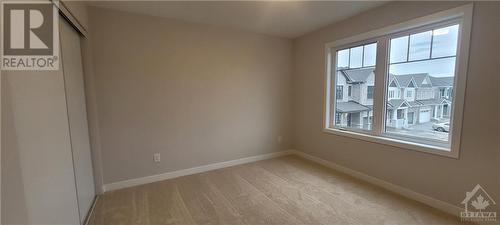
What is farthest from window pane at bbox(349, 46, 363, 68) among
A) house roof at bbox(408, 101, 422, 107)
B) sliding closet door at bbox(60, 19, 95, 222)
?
sliding closet door at bbox(60, 19, 95, 222)

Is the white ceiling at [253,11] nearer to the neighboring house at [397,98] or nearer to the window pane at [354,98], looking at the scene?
the window pane at [354,98]

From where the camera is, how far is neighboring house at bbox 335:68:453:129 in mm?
2320

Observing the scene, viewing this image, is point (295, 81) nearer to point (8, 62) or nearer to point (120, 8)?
point (120, 8)

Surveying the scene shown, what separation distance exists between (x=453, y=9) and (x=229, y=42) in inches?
107

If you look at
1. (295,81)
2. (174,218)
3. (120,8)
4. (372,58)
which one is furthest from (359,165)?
(120,8)

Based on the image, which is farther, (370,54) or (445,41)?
(370,54)

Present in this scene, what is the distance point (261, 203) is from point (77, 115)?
7.08ft

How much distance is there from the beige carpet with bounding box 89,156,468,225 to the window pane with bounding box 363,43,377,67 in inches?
66.5

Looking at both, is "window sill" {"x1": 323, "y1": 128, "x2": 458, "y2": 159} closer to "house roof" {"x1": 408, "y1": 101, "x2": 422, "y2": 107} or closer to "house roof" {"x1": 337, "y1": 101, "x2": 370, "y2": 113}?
"house roof" {"x1": 337, "y1": 101, "x2": 370, "y2": 113}

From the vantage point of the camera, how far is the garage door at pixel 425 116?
7.97 feet

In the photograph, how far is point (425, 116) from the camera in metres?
2.46

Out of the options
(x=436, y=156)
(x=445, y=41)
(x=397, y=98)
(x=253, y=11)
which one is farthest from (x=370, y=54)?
(x=253, y=11)

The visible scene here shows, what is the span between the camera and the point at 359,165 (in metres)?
3.04

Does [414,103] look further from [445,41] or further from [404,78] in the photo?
[445,41]
